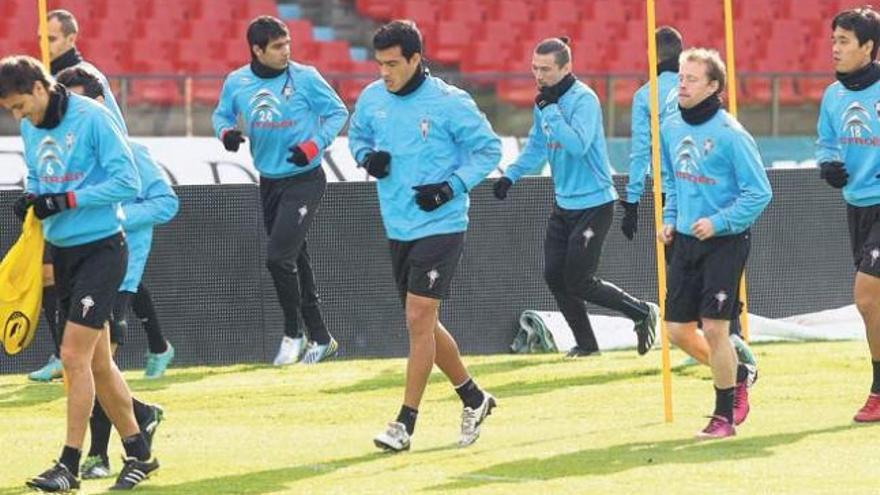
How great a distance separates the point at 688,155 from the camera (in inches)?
412

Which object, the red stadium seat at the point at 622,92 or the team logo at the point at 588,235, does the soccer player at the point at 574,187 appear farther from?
the red stadium seat at the point at 622,92

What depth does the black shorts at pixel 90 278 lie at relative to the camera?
29.3ft

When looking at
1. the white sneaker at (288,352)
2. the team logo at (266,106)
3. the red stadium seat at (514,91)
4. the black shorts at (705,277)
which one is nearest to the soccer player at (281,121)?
the team logo at (266,106)

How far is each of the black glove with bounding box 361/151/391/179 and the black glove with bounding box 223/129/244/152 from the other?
3.23m

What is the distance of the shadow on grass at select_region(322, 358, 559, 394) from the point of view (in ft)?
43.1

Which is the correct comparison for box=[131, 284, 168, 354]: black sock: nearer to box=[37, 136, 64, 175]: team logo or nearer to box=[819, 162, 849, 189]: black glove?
box=[819, 162, 849, 189]: black glove

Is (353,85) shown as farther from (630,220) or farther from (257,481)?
(257,481)

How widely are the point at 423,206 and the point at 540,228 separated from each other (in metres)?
5.95

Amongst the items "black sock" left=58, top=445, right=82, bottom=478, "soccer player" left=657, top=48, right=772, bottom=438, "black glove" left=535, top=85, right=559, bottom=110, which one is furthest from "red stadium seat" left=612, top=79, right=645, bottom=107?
"black sock" left=58, top=445, right=82, bottom=478

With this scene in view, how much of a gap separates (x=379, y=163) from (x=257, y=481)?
1.67 metres

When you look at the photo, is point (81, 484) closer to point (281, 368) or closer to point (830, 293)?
point (281, 368)

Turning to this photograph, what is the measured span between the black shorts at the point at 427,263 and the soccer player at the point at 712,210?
1089 mm

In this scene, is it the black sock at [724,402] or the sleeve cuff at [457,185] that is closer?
the sleeve cuff at [457,185]

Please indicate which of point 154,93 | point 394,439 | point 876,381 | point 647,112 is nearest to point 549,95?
point 647,112
